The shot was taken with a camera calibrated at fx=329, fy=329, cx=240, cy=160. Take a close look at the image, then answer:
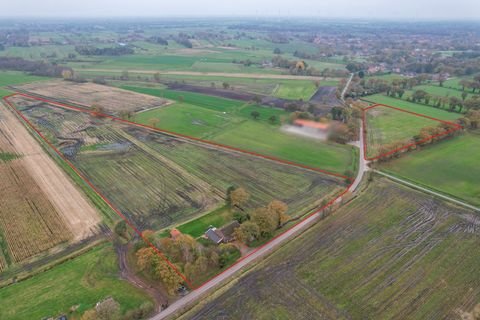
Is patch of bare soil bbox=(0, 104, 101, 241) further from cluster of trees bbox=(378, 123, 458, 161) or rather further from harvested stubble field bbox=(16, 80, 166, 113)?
cluster of trees bbox=(378, 123, 458, 161)

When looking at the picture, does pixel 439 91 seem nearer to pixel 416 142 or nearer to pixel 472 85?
pixel 472 85

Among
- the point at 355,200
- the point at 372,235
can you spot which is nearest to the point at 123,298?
the point at 372,235

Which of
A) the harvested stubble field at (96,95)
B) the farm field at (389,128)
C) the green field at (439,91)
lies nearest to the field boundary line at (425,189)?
the farm field at (389,128)

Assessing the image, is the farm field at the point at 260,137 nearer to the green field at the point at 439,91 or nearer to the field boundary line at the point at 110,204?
the field boundary line at the point at 110,204

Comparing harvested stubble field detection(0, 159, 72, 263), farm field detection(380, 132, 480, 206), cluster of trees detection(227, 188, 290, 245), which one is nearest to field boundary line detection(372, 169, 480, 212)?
farm field detection(380, 132, 480, 206)

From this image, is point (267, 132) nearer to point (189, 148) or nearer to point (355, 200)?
point (189, 148)
